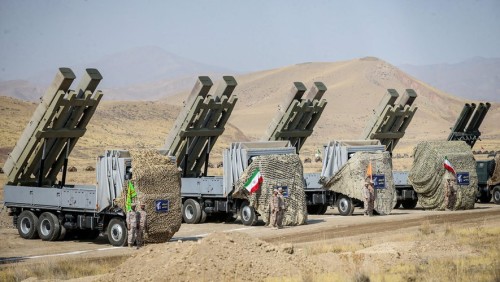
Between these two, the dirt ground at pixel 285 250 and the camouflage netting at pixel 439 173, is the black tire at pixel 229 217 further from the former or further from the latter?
the camouflage netting at pixel 439 173

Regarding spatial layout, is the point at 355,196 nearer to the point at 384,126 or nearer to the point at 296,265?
Answer: the point at 384,126

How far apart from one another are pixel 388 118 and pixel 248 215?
12.2 meters

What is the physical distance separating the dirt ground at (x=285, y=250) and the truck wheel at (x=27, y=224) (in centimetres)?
27

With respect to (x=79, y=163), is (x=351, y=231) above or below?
below

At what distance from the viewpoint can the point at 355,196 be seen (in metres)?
33.6

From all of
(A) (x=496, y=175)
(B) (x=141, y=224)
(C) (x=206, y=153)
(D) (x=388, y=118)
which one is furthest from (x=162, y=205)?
(A) (x=496, y=175)

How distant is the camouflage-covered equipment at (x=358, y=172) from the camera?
33250mm

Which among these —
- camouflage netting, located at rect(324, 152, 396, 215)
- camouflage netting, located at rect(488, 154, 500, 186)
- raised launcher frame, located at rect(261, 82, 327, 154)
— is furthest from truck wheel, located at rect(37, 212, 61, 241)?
camouflage netting, located at rect(488, 154, 500, 186)

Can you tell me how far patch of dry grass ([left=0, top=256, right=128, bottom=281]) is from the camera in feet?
60.7

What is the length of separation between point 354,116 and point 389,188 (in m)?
135

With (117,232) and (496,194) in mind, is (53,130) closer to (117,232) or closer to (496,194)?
(117,232)

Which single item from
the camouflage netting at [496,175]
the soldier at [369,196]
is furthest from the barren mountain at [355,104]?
the soldier at [369,196]

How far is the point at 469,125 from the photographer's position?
40875 mm

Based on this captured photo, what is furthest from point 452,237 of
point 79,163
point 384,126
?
point 79,163
